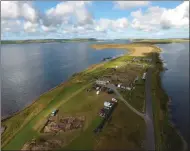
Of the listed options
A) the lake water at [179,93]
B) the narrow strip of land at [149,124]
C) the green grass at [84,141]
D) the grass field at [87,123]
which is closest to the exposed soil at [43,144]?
the grass field at [87,123]

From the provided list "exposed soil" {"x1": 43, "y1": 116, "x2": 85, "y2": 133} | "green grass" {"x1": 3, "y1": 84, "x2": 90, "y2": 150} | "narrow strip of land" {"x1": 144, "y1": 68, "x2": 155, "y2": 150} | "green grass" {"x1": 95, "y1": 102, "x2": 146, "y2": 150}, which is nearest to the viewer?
"green grass" {"x1": 3, "y1": 84, "x2": 90, "y2": 150}

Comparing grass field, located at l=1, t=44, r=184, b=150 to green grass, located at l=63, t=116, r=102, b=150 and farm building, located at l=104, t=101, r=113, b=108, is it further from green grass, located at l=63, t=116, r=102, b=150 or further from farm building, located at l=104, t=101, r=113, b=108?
farm building, located at l=104, t=101, r=113, b=108

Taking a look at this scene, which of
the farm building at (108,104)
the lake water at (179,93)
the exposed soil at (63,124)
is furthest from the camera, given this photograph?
the farm building at (108,104)

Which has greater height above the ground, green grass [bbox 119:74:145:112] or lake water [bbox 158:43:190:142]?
green grass [bbox 119:74:145:112]

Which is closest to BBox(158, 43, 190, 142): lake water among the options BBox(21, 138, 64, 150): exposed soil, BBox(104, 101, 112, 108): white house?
BBox(104, 101, 112, 108): white house

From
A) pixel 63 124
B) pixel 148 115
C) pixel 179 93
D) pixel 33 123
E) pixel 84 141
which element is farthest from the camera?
pixel 179 93

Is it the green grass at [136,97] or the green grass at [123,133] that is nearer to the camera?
the green grass at [123,133]

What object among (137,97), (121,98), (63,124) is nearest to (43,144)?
(63,124)

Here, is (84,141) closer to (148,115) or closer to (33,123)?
(33,123)

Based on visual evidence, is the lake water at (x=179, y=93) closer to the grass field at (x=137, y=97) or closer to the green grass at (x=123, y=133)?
the grass field at (x=137, y=97)

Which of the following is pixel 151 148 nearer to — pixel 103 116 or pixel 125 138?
pixel 125 138

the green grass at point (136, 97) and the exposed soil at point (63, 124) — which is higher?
the green grass at point (136, 97)

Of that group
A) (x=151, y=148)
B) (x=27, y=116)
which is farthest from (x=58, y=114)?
(x=151, y=148)
